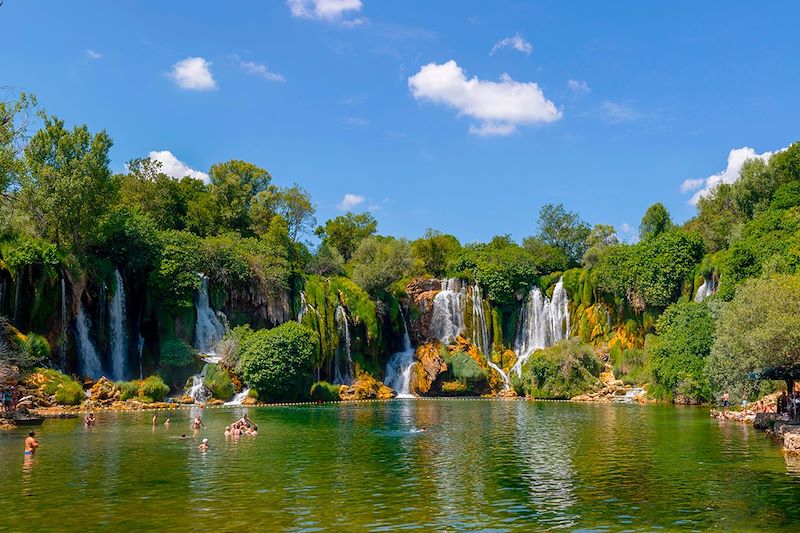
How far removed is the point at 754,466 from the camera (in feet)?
80.7

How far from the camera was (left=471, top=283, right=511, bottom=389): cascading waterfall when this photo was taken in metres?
82.1

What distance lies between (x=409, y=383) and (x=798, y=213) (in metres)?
39.9

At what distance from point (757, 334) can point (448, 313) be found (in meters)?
51.2

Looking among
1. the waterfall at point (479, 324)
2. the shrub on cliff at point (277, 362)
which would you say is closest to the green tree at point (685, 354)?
the waterfall at point (479, 324)

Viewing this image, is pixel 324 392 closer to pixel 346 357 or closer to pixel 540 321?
pixel 346 357

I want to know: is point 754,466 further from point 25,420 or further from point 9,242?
point 9,242

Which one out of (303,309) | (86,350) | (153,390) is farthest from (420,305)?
(86,350)

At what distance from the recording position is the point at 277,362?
195 feet

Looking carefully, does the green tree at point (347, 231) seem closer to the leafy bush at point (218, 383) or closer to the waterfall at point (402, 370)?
the waterfall at point (402, 370)

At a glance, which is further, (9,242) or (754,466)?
(9,242)

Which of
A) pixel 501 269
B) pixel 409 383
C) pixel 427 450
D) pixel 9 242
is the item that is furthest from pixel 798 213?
pixel 9 242

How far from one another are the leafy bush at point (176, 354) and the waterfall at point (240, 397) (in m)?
4.79

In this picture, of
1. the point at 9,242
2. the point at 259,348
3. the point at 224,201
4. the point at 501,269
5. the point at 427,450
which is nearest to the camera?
the point at 427,450

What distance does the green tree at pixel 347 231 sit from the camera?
348 ft
